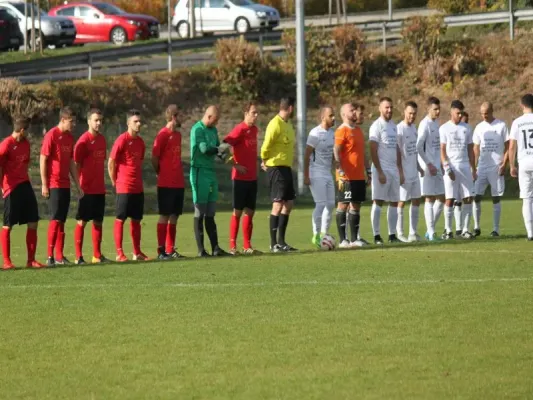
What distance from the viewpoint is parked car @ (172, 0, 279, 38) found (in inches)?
2060

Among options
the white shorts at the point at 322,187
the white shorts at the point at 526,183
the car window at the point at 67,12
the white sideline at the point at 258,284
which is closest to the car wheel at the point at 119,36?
the car window at the point at 67,12

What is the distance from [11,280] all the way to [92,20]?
129 ft

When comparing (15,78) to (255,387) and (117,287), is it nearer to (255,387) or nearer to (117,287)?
(117,287)

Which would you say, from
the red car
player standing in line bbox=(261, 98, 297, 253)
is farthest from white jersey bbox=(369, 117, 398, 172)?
the red car

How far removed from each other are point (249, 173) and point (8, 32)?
3264 centimetres

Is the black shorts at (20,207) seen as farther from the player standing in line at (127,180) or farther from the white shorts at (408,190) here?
the white shorts at (408,190)

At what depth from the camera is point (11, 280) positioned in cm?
1591

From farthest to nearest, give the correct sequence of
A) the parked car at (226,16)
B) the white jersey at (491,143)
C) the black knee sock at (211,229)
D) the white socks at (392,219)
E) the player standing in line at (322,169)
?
the parked car at (226,16) < the white jersey at (491,143) < the white socks at (392,219) < the player standing in line at (322,169) < the black knee sock at (211,229)

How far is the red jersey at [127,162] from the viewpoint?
18172 mm

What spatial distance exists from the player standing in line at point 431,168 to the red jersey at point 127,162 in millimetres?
4666

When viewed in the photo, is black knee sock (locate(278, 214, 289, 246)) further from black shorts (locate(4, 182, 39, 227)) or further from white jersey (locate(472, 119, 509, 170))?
white jersey (locate(472, 119, 509, 170))

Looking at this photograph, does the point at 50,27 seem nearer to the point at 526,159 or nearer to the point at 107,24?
the point at 107,24

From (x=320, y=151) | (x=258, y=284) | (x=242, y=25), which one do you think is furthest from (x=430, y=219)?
(x=242, y=25)

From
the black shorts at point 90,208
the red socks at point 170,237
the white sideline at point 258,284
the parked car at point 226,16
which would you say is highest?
the parked car at point 226,16
